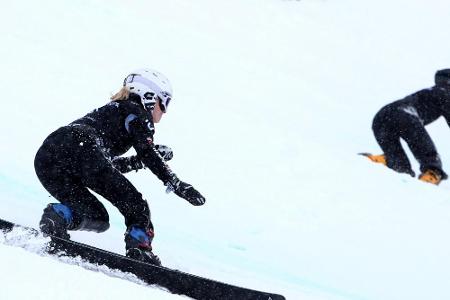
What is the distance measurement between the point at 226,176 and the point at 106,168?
1.85 metres

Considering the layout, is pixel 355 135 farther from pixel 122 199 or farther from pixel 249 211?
pixel 122 199

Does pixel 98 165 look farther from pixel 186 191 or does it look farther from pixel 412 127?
pixel 412 127

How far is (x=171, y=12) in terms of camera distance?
41.8 ft

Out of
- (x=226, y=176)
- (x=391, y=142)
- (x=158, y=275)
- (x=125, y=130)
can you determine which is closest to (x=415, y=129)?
(x=391, y=142)

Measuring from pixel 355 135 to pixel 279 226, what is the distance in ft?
16.0

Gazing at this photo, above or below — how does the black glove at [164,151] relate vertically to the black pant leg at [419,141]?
below

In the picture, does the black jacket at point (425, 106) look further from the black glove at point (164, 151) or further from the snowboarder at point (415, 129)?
the black glove at point (164, 151)

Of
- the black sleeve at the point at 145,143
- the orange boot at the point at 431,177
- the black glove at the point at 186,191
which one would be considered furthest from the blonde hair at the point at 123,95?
the orange boot at the point at 431,177

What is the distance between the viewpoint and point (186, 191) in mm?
3910

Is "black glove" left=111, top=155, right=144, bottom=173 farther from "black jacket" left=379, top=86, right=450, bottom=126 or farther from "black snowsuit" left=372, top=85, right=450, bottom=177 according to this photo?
"black jacket" left=379, top=86, right=450, bottom=126

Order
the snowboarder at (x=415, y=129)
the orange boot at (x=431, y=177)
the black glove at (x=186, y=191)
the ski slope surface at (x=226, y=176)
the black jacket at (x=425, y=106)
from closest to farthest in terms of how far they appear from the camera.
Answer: the black glove at (x=186, y=191) → the ski slope surface at (x=226, y=176) → the orange boot at (x=431, y=177) → the snowboarder at (x=415, y=129) → the black jacket at (x=425, y=106)

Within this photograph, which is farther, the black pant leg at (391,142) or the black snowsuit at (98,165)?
the black pant leg at (391,142)

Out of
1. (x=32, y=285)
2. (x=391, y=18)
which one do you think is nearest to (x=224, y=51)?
(x=391, y=18)

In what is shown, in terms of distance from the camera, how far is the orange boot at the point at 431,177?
24.9 feet
